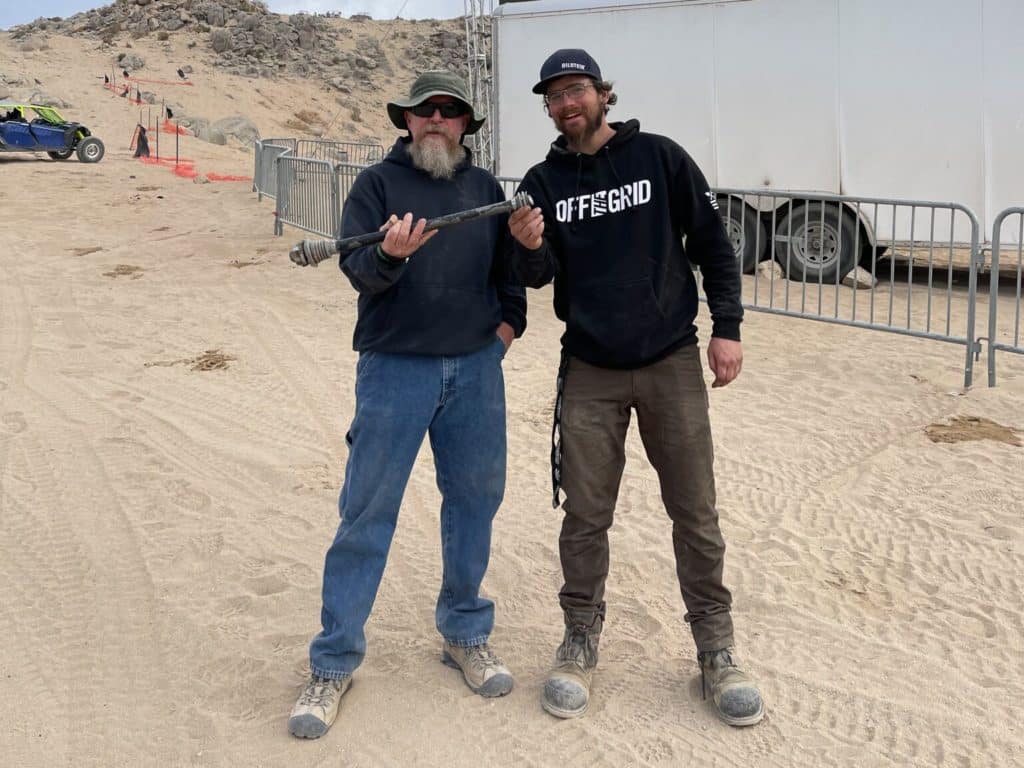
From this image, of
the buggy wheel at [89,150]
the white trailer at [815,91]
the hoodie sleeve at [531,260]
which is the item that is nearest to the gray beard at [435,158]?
the hoodie sleeve at [531,260]

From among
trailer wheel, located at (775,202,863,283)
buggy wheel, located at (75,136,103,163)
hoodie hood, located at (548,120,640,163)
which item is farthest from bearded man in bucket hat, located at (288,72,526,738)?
buggy wheel, located at (75,136,103,163)

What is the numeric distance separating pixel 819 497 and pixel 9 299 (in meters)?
8.17

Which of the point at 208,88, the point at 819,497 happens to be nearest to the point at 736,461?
the point at 819,497

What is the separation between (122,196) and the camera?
17.4m

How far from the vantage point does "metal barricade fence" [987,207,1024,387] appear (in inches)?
→ 276

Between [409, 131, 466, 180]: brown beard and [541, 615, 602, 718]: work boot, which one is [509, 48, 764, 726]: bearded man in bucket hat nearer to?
[541, 615, 602, 718]: work boot

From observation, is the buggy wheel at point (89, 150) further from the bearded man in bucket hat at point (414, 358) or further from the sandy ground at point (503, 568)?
the bearded man in bucket hat at point (414, 358)

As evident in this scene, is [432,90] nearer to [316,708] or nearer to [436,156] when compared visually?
[436,156]

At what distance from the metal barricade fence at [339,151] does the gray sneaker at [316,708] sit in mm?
17785

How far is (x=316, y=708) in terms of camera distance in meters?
3.23

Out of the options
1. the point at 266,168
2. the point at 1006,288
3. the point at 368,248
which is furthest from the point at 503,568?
the point at 266,168

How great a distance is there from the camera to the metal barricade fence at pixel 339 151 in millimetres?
21547

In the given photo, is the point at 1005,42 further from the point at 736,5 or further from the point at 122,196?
the point at 122,196

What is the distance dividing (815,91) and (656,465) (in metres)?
8.27
